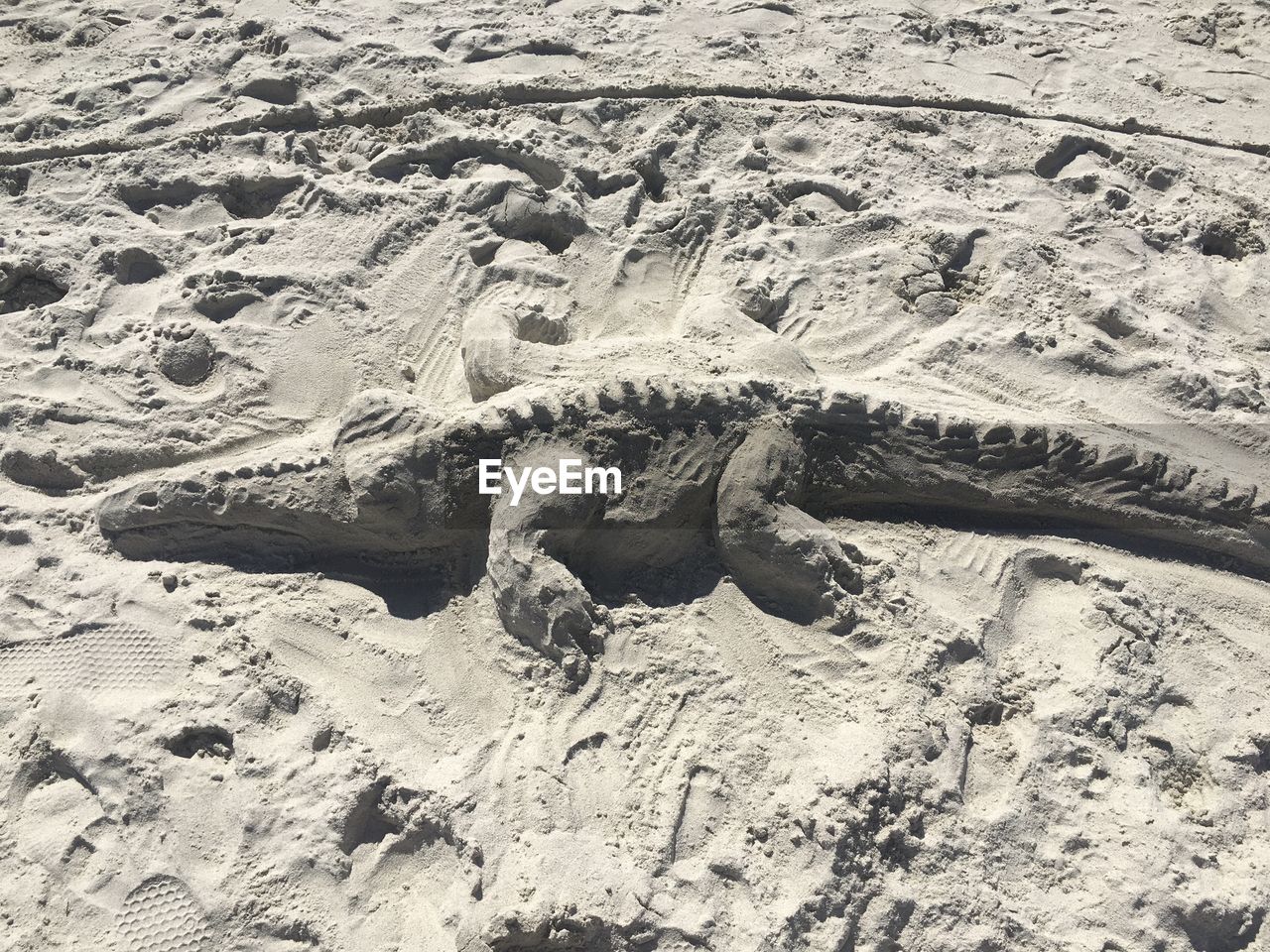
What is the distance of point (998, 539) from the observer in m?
3.99

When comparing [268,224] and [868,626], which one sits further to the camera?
[268,224]

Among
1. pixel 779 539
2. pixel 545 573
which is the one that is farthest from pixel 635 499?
pixel 779 539

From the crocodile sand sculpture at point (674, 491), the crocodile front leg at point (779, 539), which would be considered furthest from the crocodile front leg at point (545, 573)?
the crocodile front leg at point (779, 539)

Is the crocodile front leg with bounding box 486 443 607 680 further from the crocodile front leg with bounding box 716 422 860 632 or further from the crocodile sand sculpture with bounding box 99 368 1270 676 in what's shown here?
the crocodile front leg with bounding box 716 422 860 632

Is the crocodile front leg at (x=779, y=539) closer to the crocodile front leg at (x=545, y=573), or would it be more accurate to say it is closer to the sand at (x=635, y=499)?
the sand at (x=635, y=499)

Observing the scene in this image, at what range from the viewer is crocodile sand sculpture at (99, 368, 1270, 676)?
12.3 ft

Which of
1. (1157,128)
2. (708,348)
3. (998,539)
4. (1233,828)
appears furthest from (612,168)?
(1233,828)

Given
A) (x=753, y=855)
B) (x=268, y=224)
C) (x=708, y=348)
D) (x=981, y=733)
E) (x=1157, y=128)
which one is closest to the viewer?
(x=753, y=855)

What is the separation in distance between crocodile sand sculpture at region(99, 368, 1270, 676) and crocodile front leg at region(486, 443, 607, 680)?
0.04ft

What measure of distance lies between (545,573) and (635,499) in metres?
0.54

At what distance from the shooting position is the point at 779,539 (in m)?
3.70

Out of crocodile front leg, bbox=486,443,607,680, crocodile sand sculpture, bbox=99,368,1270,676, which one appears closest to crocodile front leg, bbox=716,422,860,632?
crocodile sand sculpture, bbox=99,368,1270,676

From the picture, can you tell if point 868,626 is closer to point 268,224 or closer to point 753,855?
point 753,855

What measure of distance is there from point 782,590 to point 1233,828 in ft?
6.29
